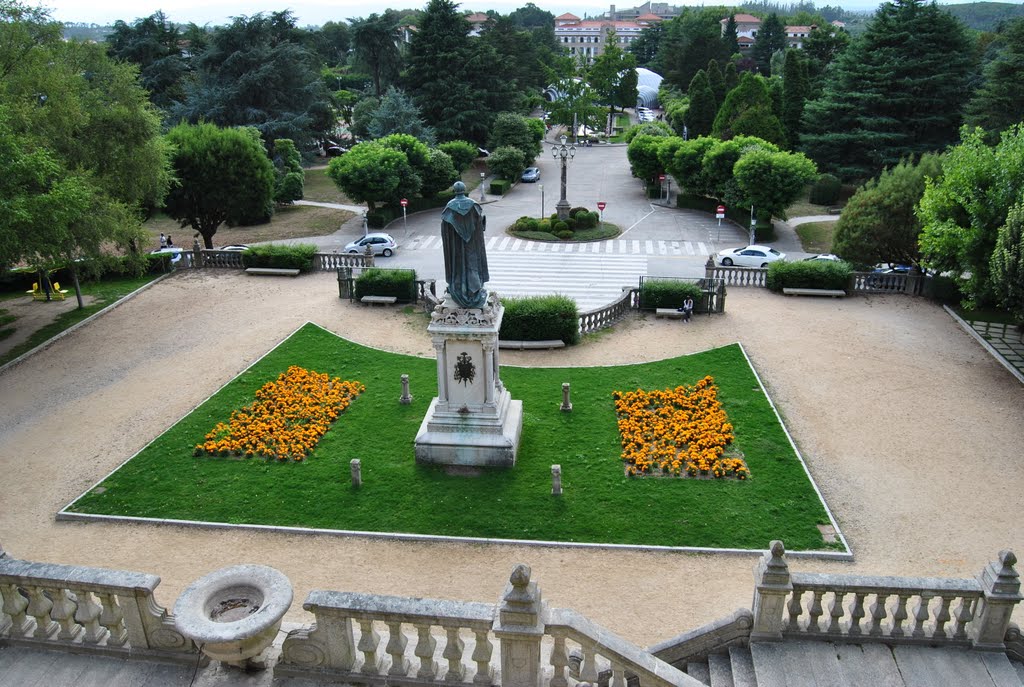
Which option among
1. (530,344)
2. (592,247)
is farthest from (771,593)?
(592,247)

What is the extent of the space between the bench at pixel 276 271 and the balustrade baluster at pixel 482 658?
26.5 m

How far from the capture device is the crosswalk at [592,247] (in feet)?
124

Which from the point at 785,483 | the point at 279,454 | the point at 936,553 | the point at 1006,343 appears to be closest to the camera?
the point at 936,553

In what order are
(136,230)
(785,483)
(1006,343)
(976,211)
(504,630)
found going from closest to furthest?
(504,630)
(785,483)
(976,211)
(1006,343)
(136,230)

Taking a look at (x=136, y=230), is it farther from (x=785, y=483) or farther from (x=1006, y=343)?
(x=1006, y=343)

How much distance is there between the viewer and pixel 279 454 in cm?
1777

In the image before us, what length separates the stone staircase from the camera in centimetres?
902

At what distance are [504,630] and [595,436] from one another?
1142cm

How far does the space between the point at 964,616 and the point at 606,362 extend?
46.8 feet

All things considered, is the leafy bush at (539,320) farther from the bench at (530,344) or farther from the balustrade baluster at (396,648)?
the balustrade baluster at (396,648)

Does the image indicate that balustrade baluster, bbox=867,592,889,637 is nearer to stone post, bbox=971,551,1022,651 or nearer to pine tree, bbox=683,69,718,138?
stone post, bbox=971,551,1022,651

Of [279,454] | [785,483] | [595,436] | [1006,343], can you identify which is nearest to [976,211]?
[1006,343]

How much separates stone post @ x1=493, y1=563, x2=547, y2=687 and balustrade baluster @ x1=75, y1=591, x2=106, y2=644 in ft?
13.7

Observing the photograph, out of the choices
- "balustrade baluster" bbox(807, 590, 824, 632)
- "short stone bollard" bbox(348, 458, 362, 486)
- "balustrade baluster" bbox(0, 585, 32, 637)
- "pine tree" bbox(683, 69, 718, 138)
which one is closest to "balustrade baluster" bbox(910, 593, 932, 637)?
"balustrade baluster" bbox(807, 590, 824, 632)
